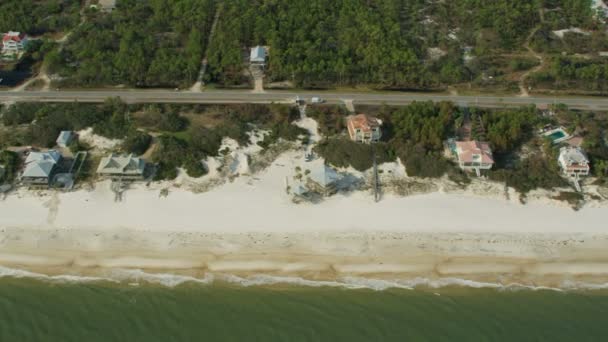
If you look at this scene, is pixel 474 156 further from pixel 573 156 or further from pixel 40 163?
pixel 40 163

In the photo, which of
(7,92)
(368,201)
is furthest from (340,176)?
(7,92)

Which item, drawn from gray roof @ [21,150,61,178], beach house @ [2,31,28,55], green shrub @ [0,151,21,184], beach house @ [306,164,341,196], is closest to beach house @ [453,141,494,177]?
beach house @ [306,164,341,196]

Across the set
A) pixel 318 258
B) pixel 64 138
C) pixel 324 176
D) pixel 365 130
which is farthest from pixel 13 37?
pixel 318 258

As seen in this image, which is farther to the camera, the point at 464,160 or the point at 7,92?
the point at 7,92

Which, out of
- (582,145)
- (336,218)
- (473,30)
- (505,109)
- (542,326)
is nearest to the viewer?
(542,326)

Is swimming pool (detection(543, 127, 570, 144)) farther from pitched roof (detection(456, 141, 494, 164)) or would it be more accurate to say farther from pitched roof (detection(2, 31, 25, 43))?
pitched roof (detection(2, 31, 25, 43))

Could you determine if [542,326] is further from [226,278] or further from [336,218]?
[226,278]

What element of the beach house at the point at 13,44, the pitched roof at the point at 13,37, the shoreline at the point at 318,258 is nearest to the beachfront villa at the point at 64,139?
the shoreline at the point at 318,258
